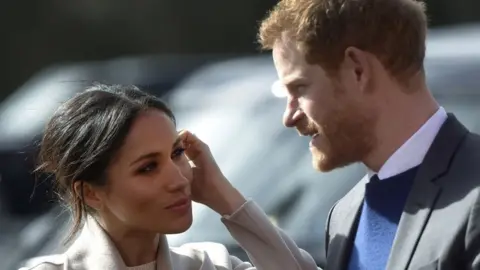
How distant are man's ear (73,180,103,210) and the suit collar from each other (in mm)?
53

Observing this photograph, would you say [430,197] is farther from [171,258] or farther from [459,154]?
[171,258]

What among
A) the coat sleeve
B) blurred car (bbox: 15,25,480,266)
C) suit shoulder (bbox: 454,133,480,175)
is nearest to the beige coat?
the coat sleeve

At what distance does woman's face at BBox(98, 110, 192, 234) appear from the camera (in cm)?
329

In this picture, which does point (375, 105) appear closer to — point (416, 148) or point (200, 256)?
point (416, 148)

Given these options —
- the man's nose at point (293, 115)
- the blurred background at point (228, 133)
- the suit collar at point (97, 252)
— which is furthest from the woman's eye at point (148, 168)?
the blurred background at point (228, 133)

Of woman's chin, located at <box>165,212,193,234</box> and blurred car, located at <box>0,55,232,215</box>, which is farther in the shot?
blurred car, located at <box>0,55,232,215</box>

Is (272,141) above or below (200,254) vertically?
below

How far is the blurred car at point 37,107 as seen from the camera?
246 inches

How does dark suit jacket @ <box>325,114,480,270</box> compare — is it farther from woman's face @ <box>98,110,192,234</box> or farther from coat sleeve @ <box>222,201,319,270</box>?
woman's face @ <box>98,110,192,234</box>

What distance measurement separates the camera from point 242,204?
3.46 metres

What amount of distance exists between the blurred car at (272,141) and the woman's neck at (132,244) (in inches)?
59.2

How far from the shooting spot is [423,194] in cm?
317

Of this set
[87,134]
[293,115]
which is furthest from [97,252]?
[293,115]

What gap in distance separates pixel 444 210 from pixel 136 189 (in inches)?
31.1
